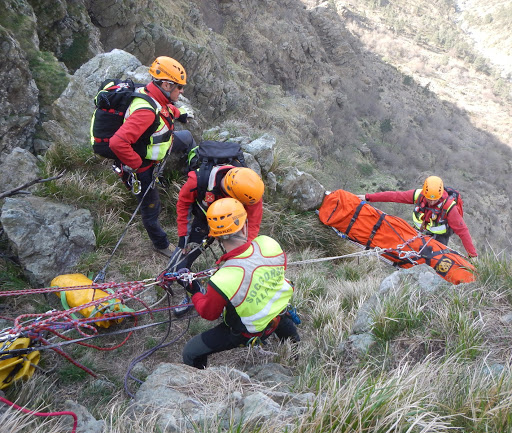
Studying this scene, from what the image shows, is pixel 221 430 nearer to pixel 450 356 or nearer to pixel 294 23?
pixel 450 356

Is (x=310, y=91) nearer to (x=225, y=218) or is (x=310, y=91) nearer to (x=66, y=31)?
(x=66, y=31)

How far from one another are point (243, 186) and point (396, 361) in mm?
1861

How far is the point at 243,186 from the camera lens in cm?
326

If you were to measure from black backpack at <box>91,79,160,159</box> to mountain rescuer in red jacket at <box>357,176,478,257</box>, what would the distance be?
4325mm

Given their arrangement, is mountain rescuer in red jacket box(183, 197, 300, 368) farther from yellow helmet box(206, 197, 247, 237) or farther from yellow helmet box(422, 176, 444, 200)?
yellow helmet box(422, 176, 444, 200)

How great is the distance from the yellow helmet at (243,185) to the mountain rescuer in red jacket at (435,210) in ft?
11.8

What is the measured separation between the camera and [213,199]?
11.3 feet

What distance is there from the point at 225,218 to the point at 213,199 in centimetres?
73

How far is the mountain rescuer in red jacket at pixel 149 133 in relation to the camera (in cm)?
341

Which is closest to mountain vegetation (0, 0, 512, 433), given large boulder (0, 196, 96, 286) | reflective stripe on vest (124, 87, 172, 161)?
large boulder (0, 196, 96, 286)

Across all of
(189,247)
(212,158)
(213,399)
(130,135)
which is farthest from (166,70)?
(213,399)

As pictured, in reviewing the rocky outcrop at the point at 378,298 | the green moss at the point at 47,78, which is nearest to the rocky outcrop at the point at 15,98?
the green moss at the point at 47,78

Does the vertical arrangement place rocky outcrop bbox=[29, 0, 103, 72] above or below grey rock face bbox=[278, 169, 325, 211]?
above

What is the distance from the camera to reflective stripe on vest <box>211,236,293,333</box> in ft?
8.42
